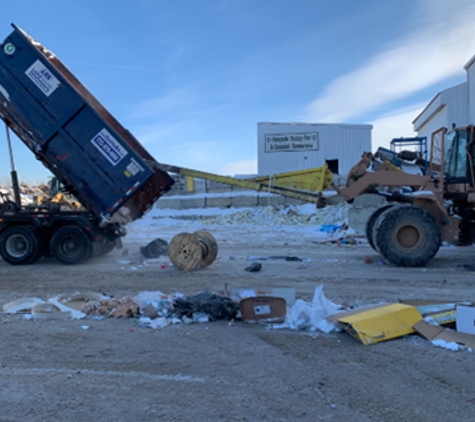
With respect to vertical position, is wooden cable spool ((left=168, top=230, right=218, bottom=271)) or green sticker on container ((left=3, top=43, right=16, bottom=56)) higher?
green sticker on container ((left=3, top=43, right=16, bottom=56))

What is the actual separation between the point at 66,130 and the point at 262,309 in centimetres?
630

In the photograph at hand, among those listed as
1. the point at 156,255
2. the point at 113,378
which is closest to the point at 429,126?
the point at 156,255

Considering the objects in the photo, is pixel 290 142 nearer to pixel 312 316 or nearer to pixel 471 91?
pixel 471 91

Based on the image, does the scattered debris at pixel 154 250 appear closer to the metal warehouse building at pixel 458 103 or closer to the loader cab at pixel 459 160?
the loader cab at pixel 459 160

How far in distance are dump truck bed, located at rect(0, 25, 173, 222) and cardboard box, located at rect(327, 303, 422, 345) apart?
18.6ft

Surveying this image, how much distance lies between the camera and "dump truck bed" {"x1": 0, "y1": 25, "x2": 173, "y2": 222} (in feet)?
29.6

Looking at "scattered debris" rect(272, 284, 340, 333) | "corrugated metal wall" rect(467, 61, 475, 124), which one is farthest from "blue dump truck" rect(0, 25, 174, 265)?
"corrugated metal wall" rect(467, 61, 475, 124)

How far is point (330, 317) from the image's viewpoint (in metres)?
4.88

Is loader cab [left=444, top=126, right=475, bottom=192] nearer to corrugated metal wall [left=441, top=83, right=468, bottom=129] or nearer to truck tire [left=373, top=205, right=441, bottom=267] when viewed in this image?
truck tire [left=373, top=205, right=441, bottom=267]

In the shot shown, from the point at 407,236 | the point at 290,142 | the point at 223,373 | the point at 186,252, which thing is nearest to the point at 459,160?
the point at 407,236

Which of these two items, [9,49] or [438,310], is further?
[9,49]

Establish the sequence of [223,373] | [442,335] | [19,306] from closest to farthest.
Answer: [223,373] → [442,335] → [19,306]

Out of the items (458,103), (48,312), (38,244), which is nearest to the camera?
(48,312)

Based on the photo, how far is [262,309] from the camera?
5.06 meters
